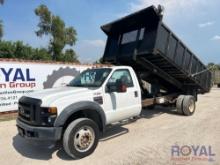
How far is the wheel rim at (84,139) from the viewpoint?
471 cm

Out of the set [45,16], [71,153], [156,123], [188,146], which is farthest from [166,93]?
[45,16]

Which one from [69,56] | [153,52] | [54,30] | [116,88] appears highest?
[54,30]

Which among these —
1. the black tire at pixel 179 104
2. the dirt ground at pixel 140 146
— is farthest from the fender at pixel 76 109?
the black tire at pixel 179 104

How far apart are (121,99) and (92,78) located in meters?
0.97

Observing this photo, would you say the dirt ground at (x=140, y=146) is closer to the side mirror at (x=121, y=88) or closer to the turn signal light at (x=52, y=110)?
the turn signal light at (x=52, y=110)

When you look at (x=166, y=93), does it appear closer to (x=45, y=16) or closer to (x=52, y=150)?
(x=52, y=150)

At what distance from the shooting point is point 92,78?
599cm

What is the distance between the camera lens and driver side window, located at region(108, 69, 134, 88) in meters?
5.78

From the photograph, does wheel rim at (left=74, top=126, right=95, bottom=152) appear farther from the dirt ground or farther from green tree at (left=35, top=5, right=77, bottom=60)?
green tree at (left=35, top=5, right=77, bottom=60)

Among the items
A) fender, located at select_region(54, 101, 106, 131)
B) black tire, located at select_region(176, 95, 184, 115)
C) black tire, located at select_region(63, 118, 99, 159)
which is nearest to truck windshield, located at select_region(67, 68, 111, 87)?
fender, located at select_region(54, 101, 106, 131)

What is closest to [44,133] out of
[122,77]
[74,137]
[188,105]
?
[74,137]

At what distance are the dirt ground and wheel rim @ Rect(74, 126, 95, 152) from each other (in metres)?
0.24

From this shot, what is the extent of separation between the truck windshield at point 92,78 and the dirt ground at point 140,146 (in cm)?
155

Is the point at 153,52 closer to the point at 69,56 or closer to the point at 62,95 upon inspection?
the point at 62,95
